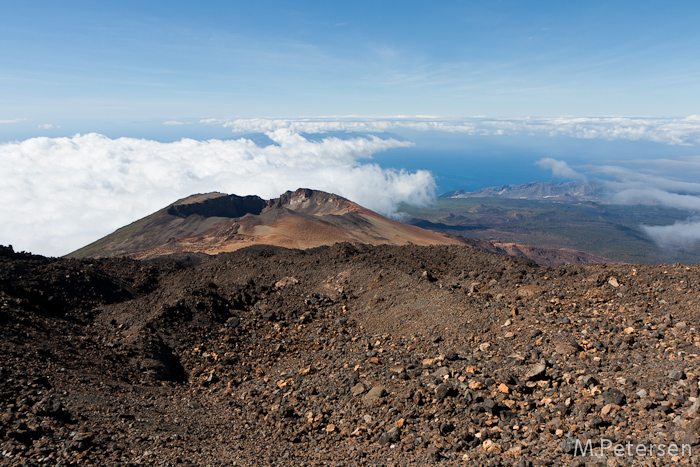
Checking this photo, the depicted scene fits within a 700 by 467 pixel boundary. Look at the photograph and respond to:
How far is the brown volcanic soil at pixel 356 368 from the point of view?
593 centimetres

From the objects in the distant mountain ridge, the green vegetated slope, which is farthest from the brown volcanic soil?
the green vegetated slope

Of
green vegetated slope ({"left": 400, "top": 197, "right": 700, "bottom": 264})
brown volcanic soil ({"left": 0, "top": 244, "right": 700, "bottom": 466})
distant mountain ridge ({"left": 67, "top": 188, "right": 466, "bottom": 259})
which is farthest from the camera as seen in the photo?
green vegetated slope ({"left": 400, "top": 197, "right": 700, "bottom": 264})

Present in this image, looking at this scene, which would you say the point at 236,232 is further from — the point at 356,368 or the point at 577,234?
the point at 577,234

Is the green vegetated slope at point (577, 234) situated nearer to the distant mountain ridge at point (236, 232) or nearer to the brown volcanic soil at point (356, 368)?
the distant mountain ridge at point (236, 232)

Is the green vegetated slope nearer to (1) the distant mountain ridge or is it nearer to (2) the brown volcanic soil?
(1) the distant mountain ridge

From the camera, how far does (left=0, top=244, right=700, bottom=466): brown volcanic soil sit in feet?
19.5

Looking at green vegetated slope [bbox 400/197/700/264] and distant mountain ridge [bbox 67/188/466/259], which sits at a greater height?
distant mountain ridge [bbox 67/188/466/259]

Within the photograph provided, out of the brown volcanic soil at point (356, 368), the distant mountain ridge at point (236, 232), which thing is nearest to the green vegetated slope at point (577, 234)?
the distant mountain ridge at point (236, 232)

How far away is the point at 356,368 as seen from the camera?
29.9ft

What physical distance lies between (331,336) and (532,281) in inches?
262

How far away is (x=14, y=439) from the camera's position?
18.5 ft

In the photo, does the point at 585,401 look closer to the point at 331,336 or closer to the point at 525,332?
the point at 525,332

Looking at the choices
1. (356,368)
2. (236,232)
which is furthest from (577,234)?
(356,368)

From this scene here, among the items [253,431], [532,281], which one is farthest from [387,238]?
[253,431]
